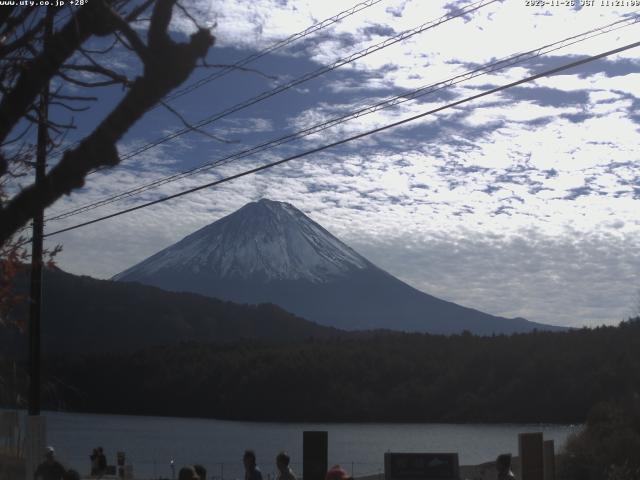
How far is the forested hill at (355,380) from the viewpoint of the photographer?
7212cm

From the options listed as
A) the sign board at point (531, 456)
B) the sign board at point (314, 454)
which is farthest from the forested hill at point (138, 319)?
the sign board at point (531, 456)

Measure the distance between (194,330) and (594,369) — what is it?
2173 inches

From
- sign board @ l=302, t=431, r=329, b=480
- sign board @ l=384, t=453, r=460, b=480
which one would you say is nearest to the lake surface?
sign board @ l=302, t=431, r=329, b=480

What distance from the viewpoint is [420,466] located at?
13078mm

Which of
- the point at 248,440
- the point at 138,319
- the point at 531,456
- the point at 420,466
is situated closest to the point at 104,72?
the point at 420,466

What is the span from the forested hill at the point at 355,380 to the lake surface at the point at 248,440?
1.91 m

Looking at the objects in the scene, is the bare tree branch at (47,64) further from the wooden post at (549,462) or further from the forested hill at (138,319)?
the forested hill at (138,319)

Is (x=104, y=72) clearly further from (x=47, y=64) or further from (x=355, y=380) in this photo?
(x=355, y=380)

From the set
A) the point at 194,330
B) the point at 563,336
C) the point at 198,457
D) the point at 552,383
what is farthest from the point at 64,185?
the point at 194,330

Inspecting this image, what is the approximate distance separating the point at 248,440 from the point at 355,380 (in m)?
18.6

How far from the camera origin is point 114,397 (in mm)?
77875

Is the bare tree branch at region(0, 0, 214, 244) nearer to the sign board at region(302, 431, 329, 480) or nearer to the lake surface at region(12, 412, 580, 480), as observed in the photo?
the sign board at region(302, 431, 329, 480)

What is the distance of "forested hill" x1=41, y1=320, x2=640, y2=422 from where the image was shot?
72.1 m

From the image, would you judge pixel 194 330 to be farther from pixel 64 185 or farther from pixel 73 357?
pixel 64 185
